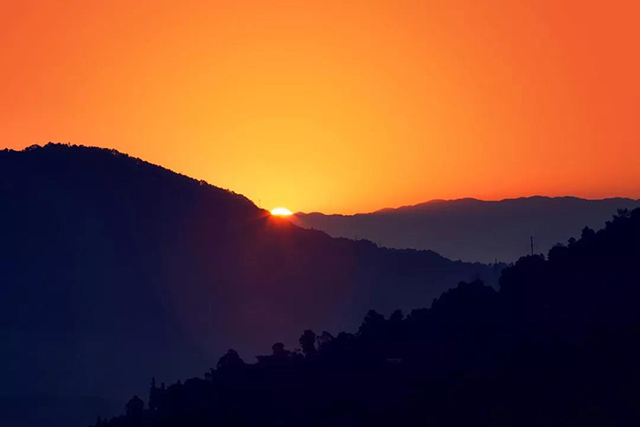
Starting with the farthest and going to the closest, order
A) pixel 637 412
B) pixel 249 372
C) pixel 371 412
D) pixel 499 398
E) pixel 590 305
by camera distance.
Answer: pixel 249 372
pixel 590 305
pixel 371 412
pixel 499 398
pixel 637 412

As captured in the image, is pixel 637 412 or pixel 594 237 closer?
pixel 637 412

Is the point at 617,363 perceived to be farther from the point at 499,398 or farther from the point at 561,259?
the point at 561,259

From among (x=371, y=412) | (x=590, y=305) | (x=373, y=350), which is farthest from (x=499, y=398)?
(x=373, y=350)

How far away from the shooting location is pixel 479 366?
346 feet

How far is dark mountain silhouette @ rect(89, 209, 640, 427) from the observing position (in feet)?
304

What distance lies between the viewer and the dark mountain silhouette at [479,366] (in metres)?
92.6

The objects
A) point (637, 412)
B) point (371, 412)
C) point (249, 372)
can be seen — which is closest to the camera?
point (637, 412)

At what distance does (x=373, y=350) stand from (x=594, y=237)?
64.0 feet

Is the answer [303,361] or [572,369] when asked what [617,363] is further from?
[303,361]

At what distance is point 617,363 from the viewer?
9431 centimetres

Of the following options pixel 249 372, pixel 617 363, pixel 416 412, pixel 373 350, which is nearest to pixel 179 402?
pixel 249 372

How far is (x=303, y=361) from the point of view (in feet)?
399

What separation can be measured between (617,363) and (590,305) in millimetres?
17910

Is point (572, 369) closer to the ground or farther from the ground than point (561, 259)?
closer to the ground
